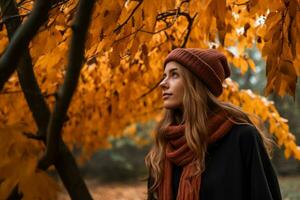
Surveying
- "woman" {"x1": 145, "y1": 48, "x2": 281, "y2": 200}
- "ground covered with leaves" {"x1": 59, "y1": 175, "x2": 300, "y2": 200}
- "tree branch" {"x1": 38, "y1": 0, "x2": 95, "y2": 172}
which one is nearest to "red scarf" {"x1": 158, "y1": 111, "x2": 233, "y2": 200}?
"woman" {"x1": 145, "y1": 48, "x2": 281, "y2": 200}

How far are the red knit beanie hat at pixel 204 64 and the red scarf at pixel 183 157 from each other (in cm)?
13

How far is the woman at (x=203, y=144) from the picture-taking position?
1.84 metres

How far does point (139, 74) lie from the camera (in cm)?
371

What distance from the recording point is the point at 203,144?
1.93 m

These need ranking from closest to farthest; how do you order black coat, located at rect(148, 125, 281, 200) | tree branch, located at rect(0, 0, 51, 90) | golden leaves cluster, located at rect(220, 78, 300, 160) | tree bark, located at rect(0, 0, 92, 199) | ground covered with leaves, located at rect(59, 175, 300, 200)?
tree branch, located at rect(0, 0, 51, 90) < tree bark, located at rect(0, 0, 92, 199) < black coat, located at rect(148, 125, 281, 200) < golden leaves cluster, located at rect(220, 78, 300, 160) < ground covered with leaves, located at rect(59, 175, 300, 200)

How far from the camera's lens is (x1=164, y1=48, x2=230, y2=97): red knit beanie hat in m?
2.01

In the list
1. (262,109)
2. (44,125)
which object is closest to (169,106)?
(44,125)

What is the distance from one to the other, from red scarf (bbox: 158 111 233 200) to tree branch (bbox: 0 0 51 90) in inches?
41.4

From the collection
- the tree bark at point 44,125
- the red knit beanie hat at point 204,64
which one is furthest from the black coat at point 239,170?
the tree bark at point 44,125

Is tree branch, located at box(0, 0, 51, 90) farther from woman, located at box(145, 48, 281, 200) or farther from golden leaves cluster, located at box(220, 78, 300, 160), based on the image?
golden leaves cluster, located at box(220, 78, 300, 160)

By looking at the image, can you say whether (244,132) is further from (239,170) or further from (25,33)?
(25,33)

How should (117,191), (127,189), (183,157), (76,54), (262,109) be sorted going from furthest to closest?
(127,189) < (117,191) < (262,109) < (183,157) < (76,54)

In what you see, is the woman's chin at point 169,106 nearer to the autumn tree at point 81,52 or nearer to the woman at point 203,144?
the woman at point 203,144

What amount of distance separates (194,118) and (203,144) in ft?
0.35
